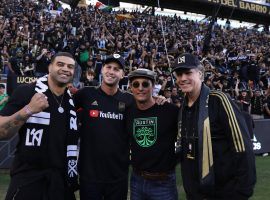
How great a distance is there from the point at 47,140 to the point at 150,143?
961 mm

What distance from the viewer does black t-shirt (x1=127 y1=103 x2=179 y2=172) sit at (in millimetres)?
3699

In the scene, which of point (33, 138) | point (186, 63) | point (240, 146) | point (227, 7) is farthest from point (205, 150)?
point (227, 7)

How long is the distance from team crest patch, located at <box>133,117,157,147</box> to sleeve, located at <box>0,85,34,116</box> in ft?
3.38

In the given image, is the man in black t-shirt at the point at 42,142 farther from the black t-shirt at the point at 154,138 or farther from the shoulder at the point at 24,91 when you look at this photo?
the black t-shirt at the point at 154,138

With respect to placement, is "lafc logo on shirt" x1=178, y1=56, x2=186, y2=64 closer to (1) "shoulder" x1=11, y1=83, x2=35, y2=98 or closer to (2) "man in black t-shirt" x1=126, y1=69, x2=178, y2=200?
(2) "man in black t-shirt" x1=126, y1=69, x2=178, y2=200

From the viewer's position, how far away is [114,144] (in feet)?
12.4

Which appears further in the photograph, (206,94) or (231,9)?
(231,9)

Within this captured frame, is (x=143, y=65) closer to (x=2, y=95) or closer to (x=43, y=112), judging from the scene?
(x=2, y=95)

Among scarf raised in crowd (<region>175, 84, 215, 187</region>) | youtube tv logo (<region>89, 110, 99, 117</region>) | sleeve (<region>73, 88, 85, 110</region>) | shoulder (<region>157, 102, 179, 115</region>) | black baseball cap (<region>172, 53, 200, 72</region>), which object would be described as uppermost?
black baseball cap (<region>172, 53, 200, 72</region>)

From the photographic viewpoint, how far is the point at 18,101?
3.40 meters

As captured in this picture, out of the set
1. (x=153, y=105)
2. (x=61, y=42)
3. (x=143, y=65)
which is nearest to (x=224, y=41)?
(x=143, y=65)

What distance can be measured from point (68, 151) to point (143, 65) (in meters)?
11.4

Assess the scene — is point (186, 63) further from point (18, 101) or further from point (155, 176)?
point (18, 101)

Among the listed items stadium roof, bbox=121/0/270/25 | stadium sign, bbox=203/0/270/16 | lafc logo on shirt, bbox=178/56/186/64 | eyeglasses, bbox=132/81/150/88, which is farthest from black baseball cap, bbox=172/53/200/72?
stadium sign, bbox=203/0/270/16
